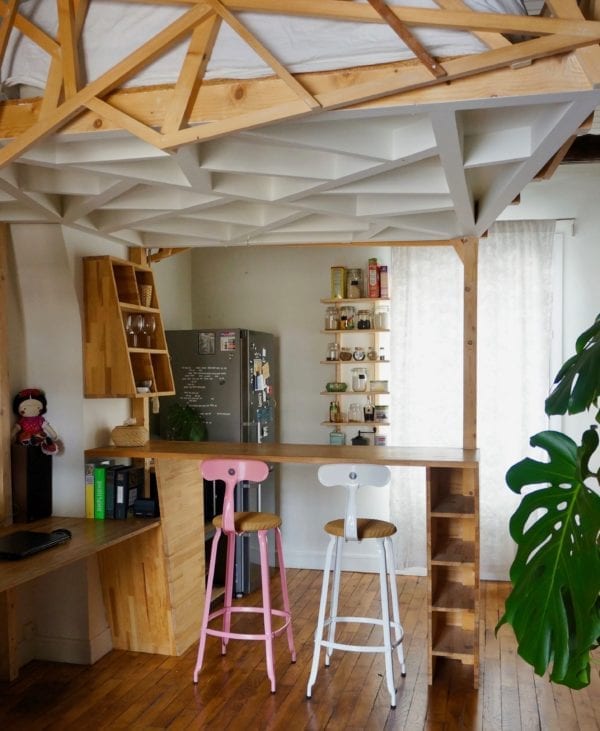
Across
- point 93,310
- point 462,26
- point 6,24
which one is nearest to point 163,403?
point 93,310

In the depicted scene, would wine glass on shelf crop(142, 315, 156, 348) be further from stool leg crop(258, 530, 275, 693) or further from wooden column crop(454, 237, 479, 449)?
wooden column crop(454, 237, 479, 449)

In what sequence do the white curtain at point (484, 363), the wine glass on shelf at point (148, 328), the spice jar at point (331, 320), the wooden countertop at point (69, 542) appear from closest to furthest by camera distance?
the wooden countertop at point (69, 542) → the wine glass on shelf at point (148, 328) → the white curtain at point (484, 363) → the spice jar at point (331, 320)

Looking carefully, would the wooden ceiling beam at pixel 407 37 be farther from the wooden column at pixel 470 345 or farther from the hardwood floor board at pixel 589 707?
the hardwood floor board at pixel 589 707

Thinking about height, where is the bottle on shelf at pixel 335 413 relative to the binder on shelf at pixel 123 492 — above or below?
above

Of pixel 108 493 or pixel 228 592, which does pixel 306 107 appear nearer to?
pixel 108 493

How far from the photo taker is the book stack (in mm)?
3963

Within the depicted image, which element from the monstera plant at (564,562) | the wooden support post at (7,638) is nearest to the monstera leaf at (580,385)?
the monstera plant at (564,562)

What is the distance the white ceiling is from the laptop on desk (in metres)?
1.48

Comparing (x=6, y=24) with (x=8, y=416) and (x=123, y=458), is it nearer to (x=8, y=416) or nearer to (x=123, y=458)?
(x=8, y=416)

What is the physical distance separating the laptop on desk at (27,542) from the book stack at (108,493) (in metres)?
0.42

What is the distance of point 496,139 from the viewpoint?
2.60 metres

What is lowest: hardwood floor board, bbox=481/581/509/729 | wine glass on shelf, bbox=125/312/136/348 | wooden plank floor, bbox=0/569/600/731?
hardwood floor board, bbox=481/581/509/729

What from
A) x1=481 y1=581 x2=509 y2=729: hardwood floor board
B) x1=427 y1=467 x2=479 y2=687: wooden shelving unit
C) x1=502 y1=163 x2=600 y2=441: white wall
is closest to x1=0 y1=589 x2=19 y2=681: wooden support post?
x1=427 y1=467 x2=479 y2=687: wooden shelving unit

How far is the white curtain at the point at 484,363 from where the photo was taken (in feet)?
17.5
